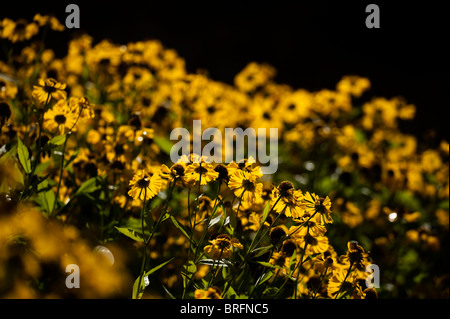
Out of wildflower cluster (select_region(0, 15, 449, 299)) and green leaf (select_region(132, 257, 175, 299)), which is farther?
wildflower cluster (select_region(0, 15, 449, 299))

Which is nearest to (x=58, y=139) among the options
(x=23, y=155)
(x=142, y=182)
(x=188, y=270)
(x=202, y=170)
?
(x=23, y=155)

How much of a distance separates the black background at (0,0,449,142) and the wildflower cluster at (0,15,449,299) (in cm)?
320

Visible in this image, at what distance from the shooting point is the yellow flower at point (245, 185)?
1.32 m

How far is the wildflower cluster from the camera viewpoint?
52.6 inches

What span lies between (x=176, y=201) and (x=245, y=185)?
79 centimetres

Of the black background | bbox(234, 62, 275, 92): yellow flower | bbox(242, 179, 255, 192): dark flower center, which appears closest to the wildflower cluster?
bbox(242, 179, 255, 192): dark flower center

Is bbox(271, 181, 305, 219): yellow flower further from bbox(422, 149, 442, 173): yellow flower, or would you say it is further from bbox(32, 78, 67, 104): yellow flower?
bbox(422, 149, 442, 173): yellow flower

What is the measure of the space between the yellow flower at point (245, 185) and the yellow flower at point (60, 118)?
2.17 ft

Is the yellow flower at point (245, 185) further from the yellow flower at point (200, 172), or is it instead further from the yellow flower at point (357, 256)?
the yellow flower at point (357, 256)

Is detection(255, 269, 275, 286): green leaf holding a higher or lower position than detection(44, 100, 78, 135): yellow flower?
lower

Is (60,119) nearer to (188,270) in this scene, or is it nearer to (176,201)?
(176,201)

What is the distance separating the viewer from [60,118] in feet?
5.44
